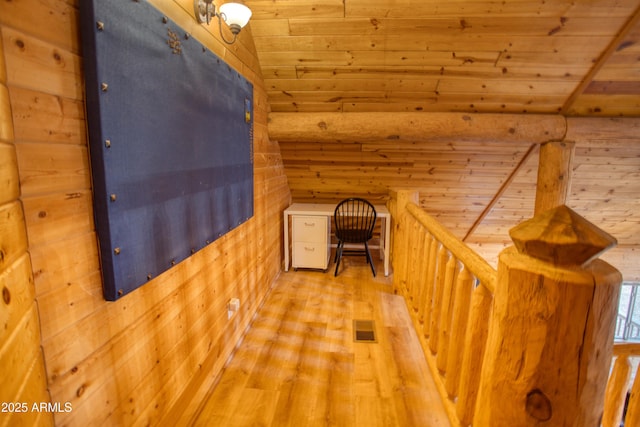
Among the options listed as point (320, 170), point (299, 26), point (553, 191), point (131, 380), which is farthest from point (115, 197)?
point (553, 191)

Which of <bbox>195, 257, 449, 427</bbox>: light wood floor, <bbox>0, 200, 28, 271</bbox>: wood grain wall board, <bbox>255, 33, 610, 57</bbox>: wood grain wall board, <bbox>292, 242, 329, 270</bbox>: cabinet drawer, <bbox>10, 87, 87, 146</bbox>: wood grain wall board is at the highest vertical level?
<bbox>255, 33, 610, 57</bbox>: wood grain wall board

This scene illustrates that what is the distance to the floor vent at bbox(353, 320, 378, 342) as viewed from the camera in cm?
230

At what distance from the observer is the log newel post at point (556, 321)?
1.94 ft

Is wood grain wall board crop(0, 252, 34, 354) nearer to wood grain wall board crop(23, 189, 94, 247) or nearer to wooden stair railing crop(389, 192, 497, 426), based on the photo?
wood grain wall board crop(23, 189, 94, 247)

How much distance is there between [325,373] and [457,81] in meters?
2.51

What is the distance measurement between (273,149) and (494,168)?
2.42m

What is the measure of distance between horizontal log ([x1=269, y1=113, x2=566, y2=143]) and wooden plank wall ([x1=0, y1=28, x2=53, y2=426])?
242 centimetres

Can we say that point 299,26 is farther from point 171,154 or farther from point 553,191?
point 553,191

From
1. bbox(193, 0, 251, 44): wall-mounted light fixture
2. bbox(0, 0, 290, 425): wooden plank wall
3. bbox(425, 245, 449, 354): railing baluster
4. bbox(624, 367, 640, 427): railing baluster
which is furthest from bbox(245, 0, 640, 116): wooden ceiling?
bbox(624, 367, 640, 427): railing baluster

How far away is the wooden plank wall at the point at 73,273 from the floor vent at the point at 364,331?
1195 millimetres

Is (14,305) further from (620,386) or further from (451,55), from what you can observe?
(451,55)

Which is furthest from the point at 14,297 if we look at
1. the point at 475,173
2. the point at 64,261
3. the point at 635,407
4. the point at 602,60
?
the point at 475,173

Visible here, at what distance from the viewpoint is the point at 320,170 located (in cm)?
379

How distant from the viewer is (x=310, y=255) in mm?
3551
